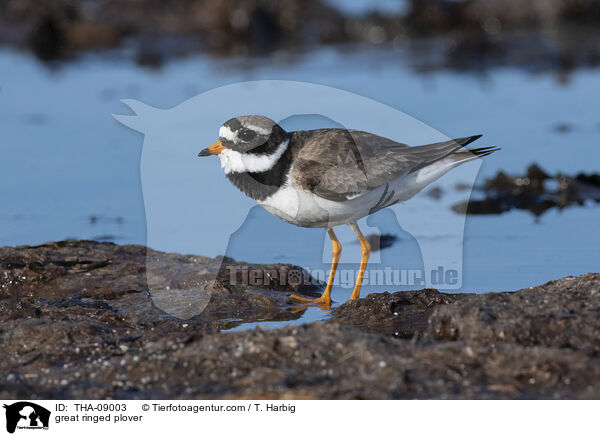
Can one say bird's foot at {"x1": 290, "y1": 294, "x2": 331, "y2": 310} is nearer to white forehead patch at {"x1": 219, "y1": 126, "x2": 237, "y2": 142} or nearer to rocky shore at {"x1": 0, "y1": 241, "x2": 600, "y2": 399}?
rocky shore at {"x1": 0, "y1": 241, "x2": 600, "y2": 399}

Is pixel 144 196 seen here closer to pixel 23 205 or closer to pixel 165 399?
pixel 23 205

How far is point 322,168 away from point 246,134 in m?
0.63

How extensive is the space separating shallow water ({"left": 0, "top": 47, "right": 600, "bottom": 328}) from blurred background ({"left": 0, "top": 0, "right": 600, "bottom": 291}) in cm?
3

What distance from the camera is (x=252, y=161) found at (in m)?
6.31

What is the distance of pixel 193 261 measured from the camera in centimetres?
706

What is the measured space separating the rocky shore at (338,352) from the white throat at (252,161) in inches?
46.1

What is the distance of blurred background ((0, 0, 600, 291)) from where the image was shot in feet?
27.9

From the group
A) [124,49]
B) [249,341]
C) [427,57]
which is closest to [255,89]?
[427,57]

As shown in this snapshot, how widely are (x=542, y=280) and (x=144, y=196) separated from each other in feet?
15.8

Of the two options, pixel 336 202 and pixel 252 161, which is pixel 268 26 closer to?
pixel 252 161

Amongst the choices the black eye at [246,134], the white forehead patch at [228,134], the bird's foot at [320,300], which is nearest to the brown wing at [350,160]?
the black eye at [246,134]

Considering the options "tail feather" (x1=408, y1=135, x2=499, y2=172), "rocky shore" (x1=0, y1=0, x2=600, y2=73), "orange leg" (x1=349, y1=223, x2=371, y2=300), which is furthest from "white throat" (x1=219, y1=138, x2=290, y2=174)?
"rocky shore" (x1=0, y1=0, x2=600, y2=73)

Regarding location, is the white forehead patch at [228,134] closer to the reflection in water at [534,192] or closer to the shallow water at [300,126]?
the shallow water at [300,126]
